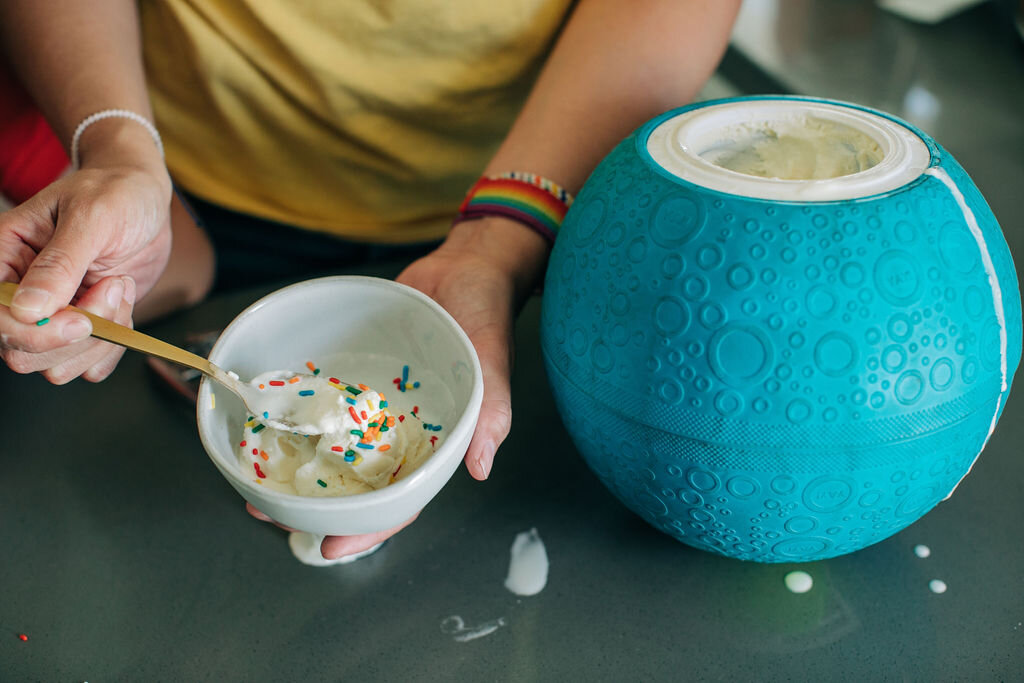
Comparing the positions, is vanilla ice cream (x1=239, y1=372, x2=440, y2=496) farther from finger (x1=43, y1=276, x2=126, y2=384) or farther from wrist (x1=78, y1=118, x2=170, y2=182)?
wrist (x1=78, y1=118, x2=170, y2=182)

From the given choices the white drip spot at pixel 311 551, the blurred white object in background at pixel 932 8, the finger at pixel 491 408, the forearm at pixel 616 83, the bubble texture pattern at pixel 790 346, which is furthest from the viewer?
the blurred white object in background at pixel 932 8

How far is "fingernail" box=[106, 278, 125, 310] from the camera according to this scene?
68 centimetres

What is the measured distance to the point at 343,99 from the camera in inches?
39.5

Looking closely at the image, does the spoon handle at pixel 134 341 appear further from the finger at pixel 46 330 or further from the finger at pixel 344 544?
the finger at pixel 344 544

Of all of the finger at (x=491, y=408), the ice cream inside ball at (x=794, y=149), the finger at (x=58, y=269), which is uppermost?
the ice cream inside ball at (x=794, y=149)

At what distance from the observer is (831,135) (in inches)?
25.6

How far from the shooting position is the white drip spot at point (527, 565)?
689 millimetres

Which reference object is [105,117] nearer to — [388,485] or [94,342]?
[94,342]

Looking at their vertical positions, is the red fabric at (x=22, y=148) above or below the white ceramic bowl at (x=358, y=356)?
below

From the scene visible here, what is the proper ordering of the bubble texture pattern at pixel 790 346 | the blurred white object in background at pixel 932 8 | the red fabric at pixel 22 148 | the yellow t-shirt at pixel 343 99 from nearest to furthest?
the bubble texture pattern at pixel 790 346 → the yellow t-shirt at pixel 343 99 → the red fabric at pixel 22 148 → the blurred white object in background at pixel 932 8

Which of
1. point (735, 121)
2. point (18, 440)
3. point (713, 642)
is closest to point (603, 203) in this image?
point (735, 121)

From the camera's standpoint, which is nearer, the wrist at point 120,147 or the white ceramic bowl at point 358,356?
the white ceramic bowl at point 358,356

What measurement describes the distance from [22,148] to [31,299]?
629 mm

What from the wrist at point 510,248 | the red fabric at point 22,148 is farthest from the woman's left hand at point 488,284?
the red fabric at point 22,148
